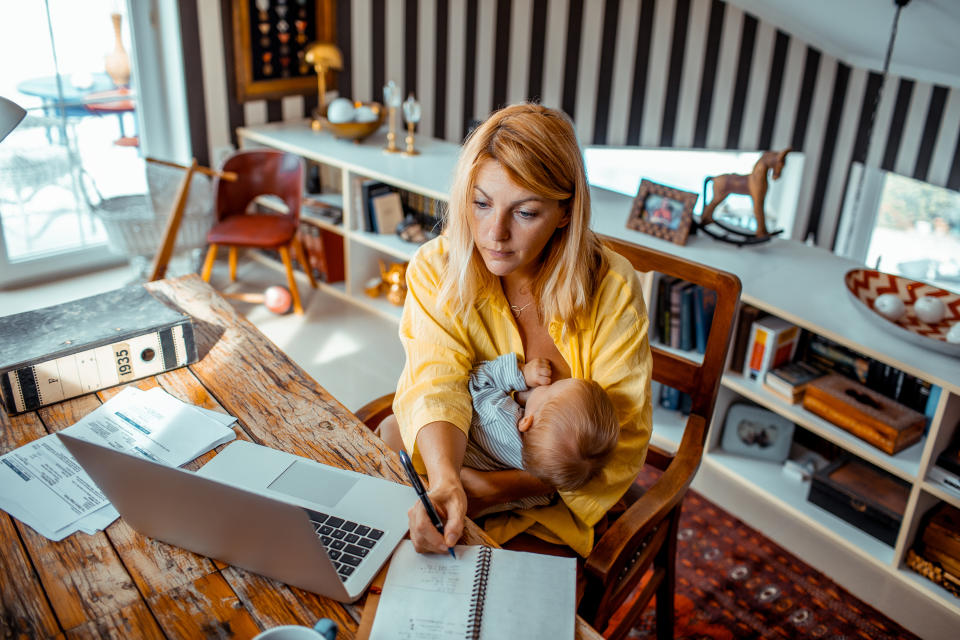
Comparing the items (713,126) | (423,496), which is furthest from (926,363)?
(713,126)

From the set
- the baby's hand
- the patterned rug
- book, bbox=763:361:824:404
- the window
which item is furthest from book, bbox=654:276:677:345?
the window

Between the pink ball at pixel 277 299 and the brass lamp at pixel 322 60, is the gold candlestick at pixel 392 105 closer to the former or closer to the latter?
the brass lamp at pixel 322 60

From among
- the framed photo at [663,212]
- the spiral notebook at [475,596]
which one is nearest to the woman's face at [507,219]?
the spiral notebook at [475,596]

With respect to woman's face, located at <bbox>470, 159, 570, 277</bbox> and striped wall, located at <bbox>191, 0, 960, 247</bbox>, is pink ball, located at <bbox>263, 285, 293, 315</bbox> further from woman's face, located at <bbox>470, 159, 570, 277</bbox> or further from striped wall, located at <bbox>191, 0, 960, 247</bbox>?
woman's face, located at <bbox>470, 159, 570, 277</bbox>

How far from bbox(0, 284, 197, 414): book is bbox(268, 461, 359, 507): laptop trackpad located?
17.9 inches

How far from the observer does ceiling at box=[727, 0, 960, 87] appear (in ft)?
10.8

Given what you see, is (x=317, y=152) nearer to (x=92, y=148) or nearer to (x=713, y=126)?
(x=92, y=148)

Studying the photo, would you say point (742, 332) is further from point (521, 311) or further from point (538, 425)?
point (538, 425)

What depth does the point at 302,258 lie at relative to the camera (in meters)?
3.70

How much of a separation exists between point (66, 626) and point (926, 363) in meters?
1.93

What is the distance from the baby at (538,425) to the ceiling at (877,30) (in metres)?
2.53

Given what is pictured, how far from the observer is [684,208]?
2633 millimetres

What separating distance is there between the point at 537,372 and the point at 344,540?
1.70 feet

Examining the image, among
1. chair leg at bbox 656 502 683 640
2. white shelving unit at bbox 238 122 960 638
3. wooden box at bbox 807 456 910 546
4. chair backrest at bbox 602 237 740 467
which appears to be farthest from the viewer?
wooden box at bbox 807 456 910 546
